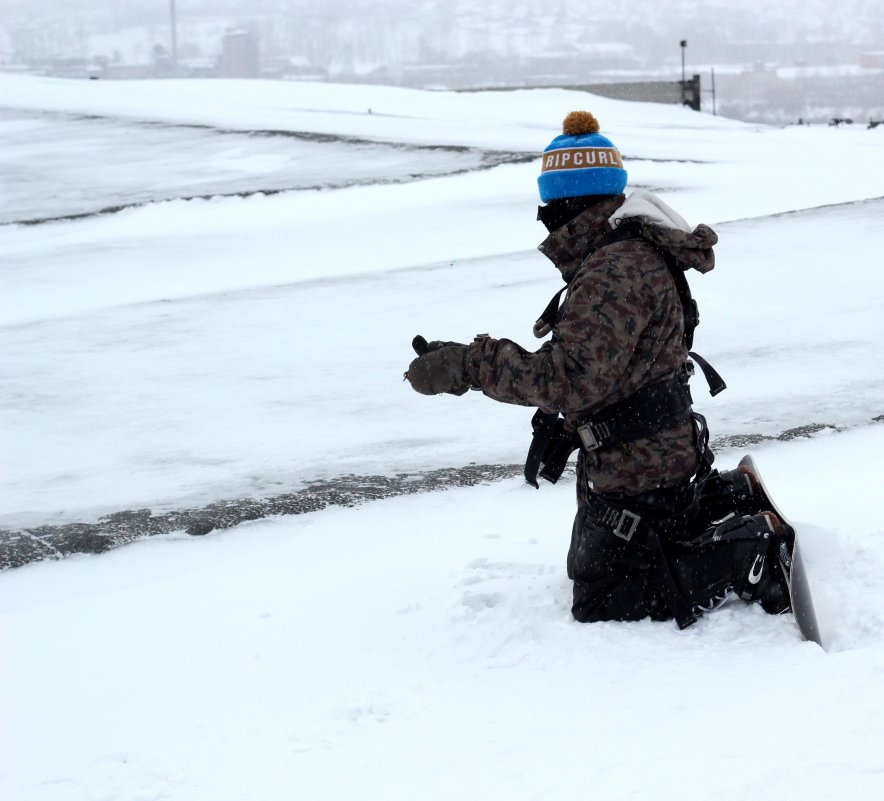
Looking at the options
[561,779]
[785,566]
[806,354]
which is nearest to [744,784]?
[561,779]

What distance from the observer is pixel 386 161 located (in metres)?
11.2

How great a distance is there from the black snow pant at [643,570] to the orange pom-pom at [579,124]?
2.89 feet

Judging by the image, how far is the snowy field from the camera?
7.25 ft

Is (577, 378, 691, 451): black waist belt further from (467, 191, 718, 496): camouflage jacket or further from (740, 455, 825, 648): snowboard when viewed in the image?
(740, 455, 825, 648): snowboard

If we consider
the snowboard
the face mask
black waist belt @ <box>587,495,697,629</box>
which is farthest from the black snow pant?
the face mask

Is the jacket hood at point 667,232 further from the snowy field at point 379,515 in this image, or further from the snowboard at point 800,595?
the snowy field at point 379,515

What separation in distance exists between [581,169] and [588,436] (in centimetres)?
62

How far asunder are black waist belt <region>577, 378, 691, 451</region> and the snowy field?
0.46 meters

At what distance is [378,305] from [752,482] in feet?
13.0

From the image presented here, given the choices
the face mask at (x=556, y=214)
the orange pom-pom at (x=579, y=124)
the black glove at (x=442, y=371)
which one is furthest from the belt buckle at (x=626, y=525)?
the orange pom-pom at (x=579, y=124)

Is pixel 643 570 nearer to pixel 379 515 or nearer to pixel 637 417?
pixel 637 417

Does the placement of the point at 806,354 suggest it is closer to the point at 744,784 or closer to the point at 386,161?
the point at 744,784

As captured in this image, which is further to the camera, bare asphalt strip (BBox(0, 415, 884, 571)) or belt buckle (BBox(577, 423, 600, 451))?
bare asphalt strip (BBox(0, 415, 884, 571))

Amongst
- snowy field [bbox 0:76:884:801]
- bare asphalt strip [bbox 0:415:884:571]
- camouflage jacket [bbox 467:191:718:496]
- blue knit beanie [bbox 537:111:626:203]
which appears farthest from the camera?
bare asphalt strip [bbox 0:415:884:571]
